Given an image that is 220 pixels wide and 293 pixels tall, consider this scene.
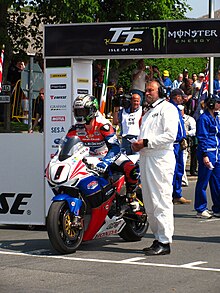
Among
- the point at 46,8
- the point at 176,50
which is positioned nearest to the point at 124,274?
the point at 176,50

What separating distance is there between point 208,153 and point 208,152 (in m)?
0.02

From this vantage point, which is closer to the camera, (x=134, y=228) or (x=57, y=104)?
(x=134, y=228)

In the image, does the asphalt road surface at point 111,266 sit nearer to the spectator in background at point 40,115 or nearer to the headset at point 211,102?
the headset at point 211,102

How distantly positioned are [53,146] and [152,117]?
2.91m

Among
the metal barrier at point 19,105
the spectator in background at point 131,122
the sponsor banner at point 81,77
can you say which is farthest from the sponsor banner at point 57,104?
the metal barrier at point 19,105

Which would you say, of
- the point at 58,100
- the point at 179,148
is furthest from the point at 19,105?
the point at 58,100

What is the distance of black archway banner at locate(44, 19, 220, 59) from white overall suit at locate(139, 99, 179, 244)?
229 cm

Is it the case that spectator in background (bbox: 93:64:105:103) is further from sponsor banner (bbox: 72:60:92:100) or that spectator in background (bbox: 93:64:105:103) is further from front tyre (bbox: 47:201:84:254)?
front tyre (bbox: 47:201:84:254)

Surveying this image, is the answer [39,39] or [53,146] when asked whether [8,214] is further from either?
[39,39]

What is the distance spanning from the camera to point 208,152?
14.7 meters

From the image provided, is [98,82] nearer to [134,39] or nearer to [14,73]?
[14,73]

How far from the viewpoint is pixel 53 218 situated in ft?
35.5

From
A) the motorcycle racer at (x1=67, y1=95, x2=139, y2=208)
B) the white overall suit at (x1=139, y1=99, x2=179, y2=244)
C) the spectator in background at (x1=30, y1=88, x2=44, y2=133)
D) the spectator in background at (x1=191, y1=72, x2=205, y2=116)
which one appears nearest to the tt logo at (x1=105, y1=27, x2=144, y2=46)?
the motorcycle racer at (x1=67, y1=95, x2=139, y2=208)

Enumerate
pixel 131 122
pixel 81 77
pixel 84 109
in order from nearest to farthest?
pixel 84 109, pixel 81 77, pixel 131 122
